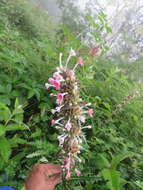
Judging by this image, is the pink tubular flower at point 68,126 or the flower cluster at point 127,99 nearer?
the pink tubular flower at point 68,126

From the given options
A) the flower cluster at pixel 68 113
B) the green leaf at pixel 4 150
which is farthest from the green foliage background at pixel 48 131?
the flower cluster at pixel 68 113

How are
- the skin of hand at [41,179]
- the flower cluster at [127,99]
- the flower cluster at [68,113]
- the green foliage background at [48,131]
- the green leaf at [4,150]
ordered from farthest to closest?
the flower cluster at [127,99] → the green foliage background at [48,131] → the green leaf at [4,150] → the flower cluster at [68,113] → the skin of hand at [41,179]

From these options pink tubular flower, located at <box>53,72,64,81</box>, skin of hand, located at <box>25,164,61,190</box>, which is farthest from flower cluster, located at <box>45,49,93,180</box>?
skin of hand, located at <box>25,164,61,190</box>

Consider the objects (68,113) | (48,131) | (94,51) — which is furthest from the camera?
(94,51)

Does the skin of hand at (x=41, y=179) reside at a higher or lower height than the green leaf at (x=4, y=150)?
lower

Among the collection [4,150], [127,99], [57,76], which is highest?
[127,99]

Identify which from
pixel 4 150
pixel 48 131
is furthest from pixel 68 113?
pixel 48 131

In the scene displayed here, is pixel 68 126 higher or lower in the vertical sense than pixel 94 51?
lower

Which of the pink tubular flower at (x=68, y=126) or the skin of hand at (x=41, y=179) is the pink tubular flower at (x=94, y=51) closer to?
the pink tubular flower at (x=68, y=126)

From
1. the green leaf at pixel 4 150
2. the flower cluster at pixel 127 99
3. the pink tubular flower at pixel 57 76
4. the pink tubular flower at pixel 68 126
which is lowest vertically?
the green leaf at pixel 4 150

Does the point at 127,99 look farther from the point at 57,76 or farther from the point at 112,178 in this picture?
the point at 57,76

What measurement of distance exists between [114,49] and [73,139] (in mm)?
4750

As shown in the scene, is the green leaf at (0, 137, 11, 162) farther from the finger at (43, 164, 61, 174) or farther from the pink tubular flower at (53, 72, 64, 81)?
the pink tubular flower at (53, 72, 64, 81)

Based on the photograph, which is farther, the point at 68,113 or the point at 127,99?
the point at 127,99
